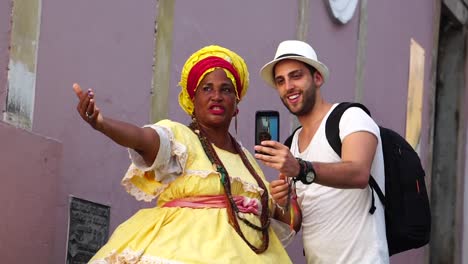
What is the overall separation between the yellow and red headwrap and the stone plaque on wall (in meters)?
1.21

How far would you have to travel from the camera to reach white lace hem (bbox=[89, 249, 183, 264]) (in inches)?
161

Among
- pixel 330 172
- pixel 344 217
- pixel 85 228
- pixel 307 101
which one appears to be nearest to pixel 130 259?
pixel 330 172

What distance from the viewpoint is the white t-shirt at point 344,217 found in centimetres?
460

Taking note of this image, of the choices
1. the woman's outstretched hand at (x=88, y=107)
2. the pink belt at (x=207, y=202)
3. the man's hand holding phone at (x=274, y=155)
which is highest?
the woman's outstretched hand at (x=88, y=107)

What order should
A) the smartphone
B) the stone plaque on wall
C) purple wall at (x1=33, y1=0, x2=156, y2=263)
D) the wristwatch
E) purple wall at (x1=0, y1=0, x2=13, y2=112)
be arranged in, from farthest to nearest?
1. the stone plaque on wall
2. purple wall at (x1=33, y1=0, x2=156, y2=263)
3. purple wall at (x1=0, y1=0, x2=13, y2=112)
4. the smartphone
5. the wristwatch

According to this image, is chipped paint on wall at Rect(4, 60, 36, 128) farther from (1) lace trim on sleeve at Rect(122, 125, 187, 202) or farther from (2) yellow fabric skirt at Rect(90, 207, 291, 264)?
(2) yellow fabric skirt at Rect(90, 207, 291, 264)

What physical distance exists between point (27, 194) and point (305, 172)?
53.1 inches

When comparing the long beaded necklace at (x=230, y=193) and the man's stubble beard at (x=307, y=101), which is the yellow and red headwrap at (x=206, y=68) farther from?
the man's stubble beard at (x=307, y=101)

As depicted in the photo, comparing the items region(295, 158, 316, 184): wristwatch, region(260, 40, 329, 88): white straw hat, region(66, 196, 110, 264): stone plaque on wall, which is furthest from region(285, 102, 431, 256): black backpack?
region(66, 196, 110, 264): stone plaque on wall

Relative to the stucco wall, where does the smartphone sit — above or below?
below

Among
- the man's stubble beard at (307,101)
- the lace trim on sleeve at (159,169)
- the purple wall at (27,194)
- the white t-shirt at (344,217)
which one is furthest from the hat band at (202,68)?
the purple wall at (27,194)

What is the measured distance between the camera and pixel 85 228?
18.6ft

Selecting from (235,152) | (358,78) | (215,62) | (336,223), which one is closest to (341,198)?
(336,223)

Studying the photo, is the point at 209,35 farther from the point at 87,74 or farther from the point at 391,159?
the point at 391,159
